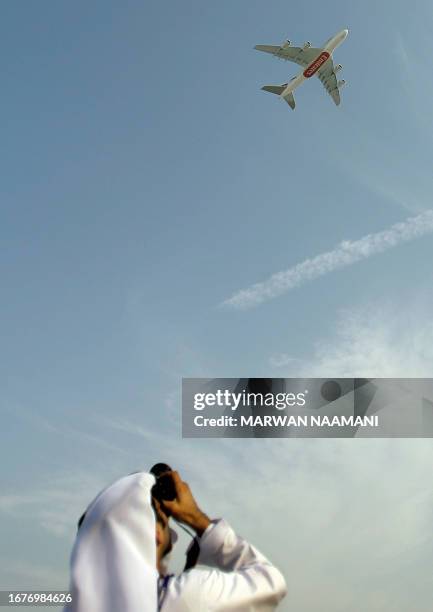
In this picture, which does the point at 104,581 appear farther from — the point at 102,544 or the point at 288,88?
the point at 288,88

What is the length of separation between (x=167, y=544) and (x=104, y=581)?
36.7 inches

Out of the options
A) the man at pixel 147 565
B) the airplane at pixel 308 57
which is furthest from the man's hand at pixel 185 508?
the airplane at pixel 308 57

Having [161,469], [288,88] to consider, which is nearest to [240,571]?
[161,469]

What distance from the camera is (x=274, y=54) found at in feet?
353

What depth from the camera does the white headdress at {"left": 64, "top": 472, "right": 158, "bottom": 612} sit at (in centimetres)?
548

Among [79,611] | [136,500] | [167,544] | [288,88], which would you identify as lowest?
[79,611]

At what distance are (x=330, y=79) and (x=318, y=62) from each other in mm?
9804

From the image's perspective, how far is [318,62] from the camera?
10662 cm

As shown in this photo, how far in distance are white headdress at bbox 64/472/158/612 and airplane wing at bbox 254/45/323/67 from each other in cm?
11022

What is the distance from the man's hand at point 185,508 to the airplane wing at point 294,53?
360 feet

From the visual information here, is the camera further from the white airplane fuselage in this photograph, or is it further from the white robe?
the white airplane fuselage

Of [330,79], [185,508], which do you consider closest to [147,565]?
[185,508]

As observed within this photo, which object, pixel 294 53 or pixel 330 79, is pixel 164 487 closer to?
pixel 294 53

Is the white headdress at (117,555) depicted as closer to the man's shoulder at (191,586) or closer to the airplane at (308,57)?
the man's shoulder at (191,586)
